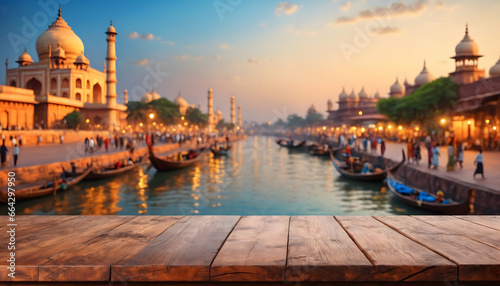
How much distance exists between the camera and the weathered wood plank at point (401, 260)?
1635 millimetres

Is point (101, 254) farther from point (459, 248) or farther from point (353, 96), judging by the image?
point (353, 96)

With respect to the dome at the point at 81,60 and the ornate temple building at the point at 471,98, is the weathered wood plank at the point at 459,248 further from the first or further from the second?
the dome at the point at 81,60

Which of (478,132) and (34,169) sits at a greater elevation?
(478,132)

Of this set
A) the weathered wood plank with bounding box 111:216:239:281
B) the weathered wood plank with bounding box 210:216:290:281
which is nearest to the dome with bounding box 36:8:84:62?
the weathered wood plank with bounding box 111:216:239:281

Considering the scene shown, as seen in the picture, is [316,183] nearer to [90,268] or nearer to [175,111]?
[90,268]

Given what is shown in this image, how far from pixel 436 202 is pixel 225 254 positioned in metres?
10.3

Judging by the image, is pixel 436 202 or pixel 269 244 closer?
pixel 269 244

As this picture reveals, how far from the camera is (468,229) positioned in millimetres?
2266

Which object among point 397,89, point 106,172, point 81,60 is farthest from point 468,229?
point 397,89

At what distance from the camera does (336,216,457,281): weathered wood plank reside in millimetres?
1635

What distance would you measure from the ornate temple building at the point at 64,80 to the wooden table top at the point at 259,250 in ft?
135

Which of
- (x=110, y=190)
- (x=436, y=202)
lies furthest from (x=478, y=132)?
(x=110, y=190)

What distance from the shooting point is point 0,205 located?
11648 millimetres

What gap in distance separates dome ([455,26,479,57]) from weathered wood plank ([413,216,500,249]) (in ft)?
136
